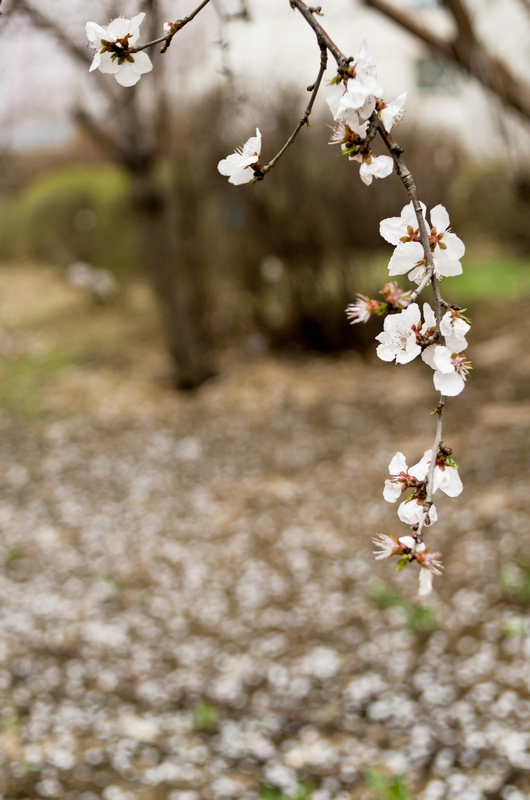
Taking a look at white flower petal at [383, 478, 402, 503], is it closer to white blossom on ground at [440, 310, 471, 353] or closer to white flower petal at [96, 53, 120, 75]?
white blossom on ground at [440, 310, 471, 353]

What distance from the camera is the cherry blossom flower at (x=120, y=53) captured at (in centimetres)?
89

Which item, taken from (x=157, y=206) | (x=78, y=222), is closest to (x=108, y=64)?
(x=157, y=206)

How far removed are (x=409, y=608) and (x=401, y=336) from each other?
7.36ft

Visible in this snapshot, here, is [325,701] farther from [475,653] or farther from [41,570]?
[41,570]

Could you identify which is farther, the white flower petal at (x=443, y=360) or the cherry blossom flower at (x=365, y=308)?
the cherry blossom flower at (x=365, y=308)

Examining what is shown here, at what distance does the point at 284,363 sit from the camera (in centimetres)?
664

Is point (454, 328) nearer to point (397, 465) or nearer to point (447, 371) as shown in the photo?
point (447, 371)

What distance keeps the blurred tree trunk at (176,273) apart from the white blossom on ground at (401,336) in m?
5.04

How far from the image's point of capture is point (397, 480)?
35.7 inches

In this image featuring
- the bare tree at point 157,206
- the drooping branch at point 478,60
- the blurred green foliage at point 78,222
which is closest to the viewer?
the drooping branch at point 478,60

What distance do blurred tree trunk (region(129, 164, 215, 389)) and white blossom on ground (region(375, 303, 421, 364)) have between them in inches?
198

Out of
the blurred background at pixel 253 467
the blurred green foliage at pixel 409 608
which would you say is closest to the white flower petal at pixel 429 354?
the blurred background at pixel 253 467

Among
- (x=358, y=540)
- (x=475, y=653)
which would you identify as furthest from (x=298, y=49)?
(x=475, y=653)

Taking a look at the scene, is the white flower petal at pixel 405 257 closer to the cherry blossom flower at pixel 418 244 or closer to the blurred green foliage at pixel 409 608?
the cherry blossom flower at pixel 418 244
